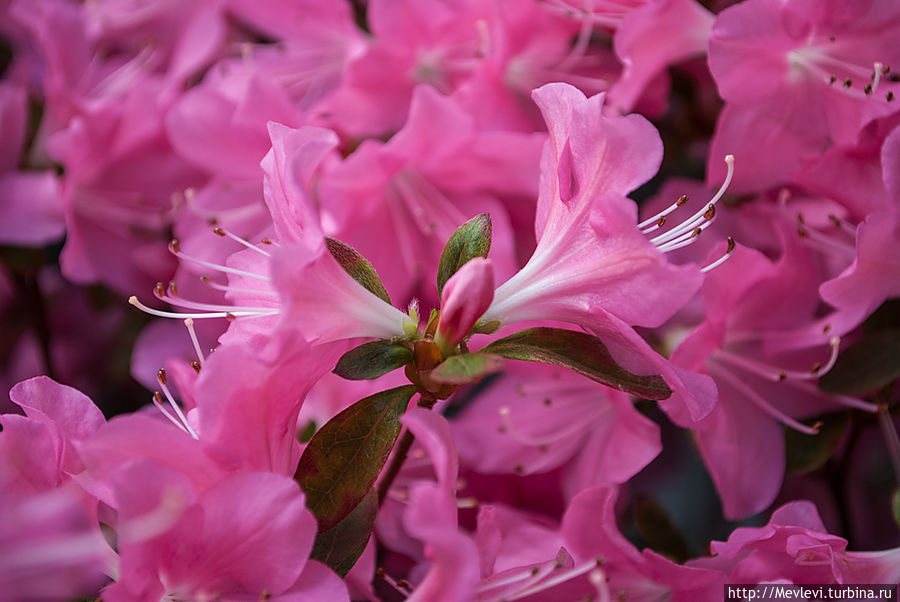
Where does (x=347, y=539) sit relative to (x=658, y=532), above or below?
above

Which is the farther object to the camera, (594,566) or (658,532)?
(658,532)

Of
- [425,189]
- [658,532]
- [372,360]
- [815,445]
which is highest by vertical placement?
[372,360]

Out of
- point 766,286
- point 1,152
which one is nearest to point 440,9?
point 766,286

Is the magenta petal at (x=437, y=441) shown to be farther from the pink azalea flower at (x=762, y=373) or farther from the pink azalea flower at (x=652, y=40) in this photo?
the pink azalea flower at (x=652, y=40)

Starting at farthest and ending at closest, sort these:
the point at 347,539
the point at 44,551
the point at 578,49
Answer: the point at 578,49, the point at 347,539, the point at 44,551

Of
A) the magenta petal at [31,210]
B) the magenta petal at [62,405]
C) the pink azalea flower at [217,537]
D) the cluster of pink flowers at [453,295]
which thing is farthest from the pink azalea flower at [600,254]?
the magenta petal at [31,210]

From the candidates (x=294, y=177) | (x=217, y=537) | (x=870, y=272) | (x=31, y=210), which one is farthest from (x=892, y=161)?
(x=31, y=210)

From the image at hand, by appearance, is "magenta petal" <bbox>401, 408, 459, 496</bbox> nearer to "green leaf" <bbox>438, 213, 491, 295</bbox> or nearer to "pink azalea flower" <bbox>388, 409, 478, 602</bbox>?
"pink azalea flower" <bbox>388, 409, 478, 602</bbox>

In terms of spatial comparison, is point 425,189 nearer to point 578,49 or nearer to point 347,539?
point 578,49
